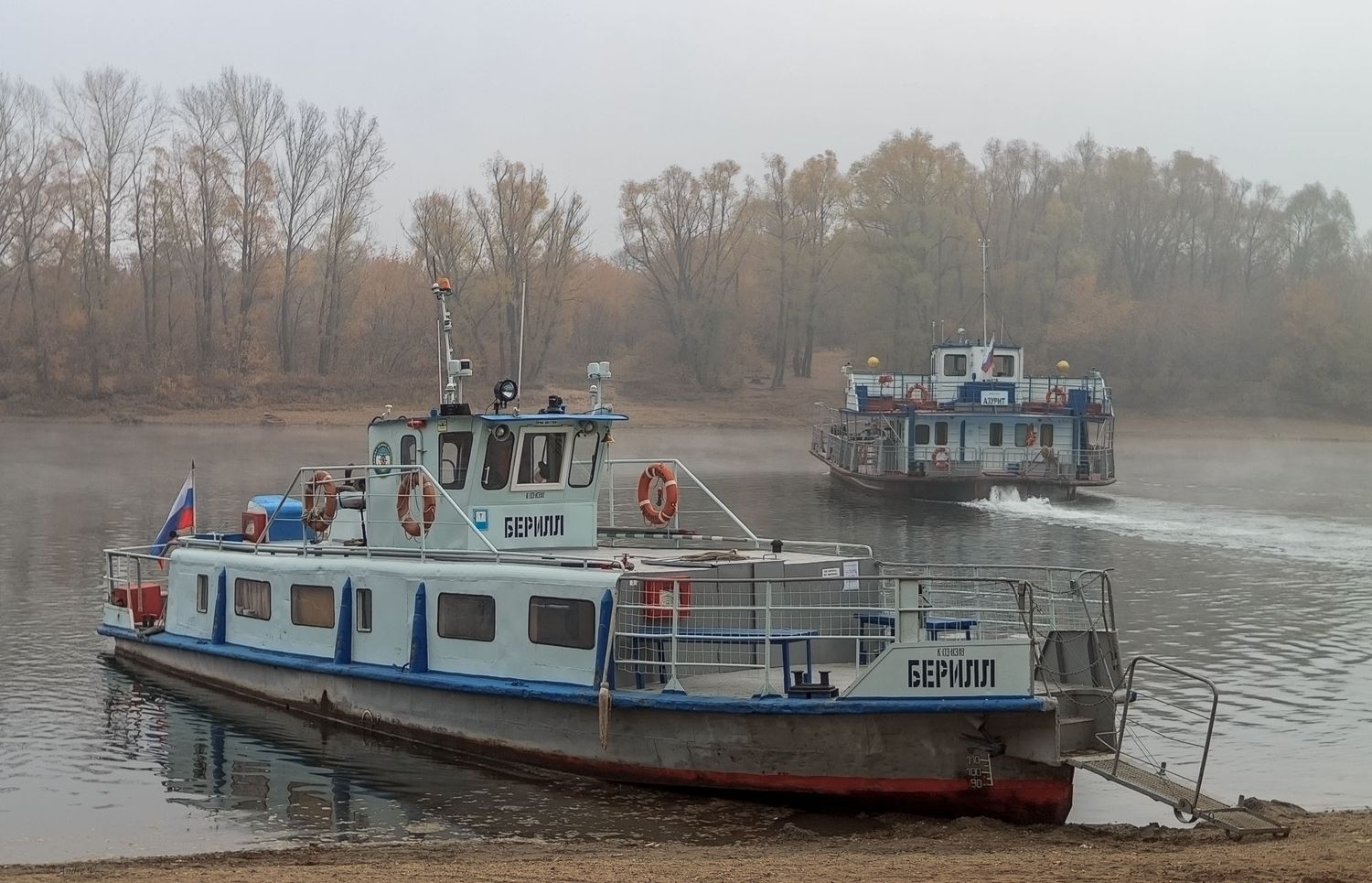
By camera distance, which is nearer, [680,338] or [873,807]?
[873,807]

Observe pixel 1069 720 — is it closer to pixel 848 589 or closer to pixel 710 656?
pixel 848 589

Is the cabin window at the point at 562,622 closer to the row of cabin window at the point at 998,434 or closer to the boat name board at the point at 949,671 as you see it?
the boat name board at the point at 949,671

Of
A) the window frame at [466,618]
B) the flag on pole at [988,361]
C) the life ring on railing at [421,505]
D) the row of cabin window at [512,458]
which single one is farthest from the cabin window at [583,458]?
the flag on pole at [988,361]

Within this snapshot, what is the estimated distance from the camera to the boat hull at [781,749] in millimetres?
13523

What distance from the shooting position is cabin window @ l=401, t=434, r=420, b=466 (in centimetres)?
1828

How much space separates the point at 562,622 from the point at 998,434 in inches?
1460

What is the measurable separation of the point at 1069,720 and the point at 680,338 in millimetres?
73448

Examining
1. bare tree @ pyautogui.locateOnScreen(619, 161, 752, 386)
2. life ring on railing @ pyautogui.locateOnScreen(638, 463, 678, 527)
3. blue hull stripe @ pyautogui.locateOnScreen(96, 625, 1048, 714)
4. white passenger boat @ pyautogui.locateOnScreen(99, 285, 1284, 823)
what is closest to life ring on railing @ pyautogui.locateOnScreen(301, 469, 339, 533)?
white passenger boat @ pyautogui.locateOnScreen(99, 285, 1284, 823)

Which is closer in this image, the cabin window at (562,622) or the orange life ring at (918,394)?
the cabin window at (562,622)

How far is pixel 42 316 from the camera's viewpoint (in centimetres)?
7656

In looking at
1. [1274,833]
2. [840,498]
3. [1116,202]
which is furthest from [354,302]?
[1274,833]

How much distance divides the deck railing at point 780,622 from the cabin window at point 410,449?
14.7 feet

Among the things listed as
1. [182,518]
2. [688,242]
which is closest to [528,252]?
[688,242]

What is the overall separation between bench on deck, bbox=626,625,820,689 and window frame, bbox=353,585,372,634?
160 inches
